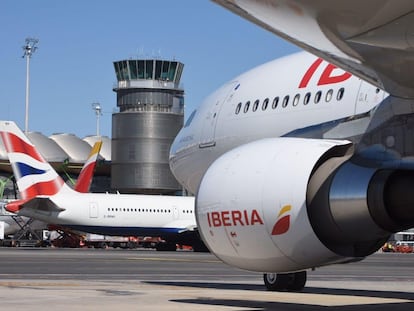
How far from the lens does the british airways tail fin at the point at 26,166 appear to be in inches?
2003

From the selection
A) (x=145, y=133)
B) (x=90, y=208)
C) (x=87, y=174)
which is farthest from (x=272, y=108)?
(x=145, y=133)

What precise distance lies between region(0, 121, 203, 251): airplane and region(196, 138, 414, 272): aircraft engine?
43872 millimetres

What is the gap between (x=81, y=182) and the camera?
62812 millimetres

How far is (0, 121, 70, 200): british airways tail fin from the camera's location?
50875 mm

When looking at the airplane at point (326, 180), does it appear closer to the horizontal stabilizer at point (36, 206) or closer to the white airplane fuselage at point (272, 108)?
the white airplane fuselage at point (272, 108)

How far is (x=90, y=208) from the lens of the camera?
5581 cm

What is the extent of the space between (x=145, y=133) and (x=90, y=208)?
4168cm

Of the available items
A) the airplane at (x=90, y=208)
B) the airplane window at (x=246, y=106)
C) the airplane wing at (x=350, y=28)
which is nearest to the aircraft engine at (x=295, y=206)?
the airplane wing at (x=350, y=28)

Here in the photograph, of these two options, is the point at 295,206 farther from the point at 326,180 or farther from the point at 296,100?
the point at 296,100

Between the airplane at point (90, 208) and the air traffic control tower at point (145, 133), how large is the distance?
3802 centimetres

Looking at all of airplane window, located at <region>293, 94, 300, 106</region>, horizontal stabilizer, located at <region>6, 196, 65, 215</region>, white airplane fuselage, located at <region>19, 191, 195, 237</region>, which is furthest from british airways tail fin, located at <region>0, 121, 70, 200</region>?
airplane window, located at <region>293, 94, 300, 106</region>

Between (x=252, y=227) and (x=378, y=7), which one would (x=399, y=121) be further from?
(x=378, y=7)

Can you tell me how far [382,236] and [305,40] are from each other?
2266mm

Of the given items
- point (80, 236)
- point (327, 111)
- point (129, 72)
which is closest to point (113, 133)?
point (129, 72)
